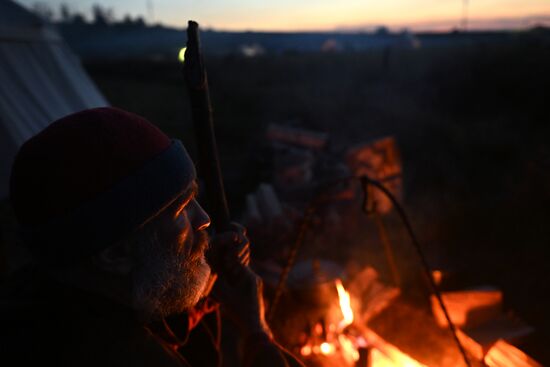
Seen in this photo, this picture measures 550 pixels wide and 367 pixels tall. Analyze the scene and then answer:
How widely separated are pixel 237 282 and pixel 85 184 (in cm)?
87

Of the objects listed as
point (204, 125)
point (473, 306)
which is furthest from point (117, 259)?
point (473, 306)

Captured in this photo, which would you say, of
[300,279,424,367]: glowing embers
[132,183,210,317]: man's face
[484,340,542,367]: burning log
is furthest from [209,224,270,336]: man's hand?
[484,340,542,367]: burning log

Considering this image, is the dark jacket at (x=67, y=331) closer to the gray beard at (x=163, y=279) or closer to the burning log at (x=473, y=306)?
the gray beard at (x=163, y=279)

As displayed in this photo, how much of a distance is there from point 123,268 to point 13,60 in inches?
143

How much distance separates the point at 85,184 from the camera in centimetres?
117

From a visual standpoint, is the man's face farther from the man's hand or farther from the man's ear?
the man's hand

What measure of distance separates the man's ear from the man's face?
29 millimetres

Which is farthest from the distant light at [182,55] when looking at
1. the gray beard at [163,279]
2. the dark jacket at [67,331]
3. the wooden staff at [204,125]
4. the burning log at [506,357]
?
the burning log at [506,357]

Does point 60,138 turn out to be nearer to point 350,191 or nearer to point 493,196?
point 350,191

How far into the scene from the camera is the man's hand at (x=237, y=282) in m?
1.71

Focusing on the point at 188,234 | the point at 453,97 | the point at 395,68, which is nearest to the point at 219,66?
the point at 395,68

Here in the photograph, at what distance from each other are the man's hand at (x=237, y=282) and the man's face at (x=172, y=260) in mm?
256

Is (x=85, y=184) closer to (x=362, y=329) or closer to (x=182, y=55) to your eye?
(x=182, y=55)

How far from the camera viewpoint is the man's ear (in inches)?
48.8
